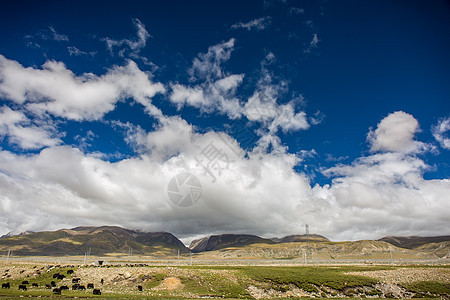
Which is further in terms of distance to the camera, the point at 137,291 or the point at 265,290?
the point at 265,290

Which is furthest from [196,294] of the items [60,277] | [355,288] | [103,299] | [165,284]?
[355,288]

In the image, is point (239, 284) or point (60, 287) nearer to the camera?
point (60, 287)

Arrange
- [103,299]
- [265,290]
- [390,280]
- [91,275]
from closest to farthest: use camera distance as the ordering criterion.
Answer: [103,299] → [265,290] → [91,275] → [390,280]

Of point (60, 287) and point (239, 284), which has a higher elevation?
point (60, 287)

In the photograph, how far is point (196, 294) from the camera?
42.5m

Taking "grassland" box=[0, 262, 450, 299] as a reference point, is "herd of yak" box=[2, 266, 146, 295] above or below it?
above

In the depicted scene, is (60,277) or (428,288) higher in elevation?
(60,277)

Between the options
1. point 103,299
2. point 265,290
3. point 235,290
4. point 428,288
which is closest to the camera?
point 103,299

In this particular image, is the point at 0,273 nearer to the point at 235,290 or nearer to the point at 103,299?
the point at 103,299

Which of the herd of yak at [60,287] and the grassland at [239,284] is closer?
the herd of yak at [60,287]

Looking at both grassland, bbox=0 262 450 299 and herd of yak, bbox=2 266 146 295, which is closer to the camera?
herd of yak, bbox=2 266 146 295

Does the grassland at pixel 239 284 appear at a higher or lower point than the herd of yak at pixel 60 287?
lower

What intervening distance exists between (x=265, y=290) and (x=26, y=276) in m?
49.0

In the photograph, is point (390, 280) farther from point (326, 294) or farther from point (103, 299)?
point (103, 299)
